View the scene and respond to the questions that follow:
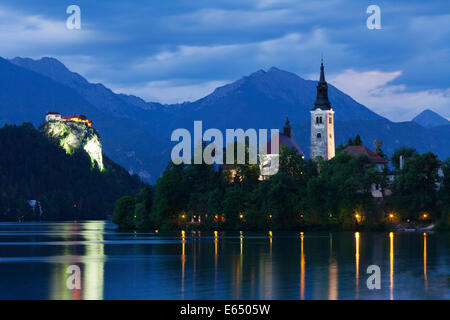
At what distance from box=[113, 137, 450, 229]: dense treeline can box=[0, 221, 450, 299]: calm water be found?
55280mm

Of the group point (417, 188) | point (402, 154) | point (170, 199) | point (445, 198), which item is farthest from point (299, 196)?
point (445, 198)

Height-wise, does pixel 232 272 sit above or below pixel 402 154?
below

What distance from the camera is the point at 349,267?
6425 centimetres

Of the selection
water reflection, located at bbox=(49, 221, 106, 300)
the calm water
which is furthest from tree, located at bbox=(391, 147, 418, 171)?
water reflection, located at bbox=(49, 221, 106, 300)

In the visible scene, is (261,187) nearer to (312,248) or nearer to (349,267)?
(312,248)

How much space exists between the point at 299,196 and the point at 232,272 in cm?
9981

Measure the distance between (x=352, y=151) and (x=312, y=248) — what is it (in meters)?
95.4

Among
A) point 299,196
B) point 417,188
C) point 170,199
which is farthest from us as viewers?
point 170,199

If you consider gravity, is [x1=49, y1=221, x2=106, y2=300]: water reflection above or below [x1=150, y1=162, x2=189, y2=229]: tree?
below

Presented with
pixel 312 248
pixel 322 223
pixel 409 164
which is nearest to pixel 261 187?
pixel 322 223

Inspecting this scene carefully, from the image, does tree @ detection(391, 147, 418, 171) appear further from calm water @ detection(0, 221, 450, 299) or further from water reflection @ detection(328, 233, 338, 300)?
water reflection @ detection(328, 233, 338, 300)

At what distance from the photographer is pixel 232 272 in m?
60.2

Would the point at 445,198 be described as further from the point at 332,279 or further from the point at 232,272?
the point at 332,279

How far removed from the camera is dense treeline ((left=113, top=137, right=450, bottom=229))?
481 ft
